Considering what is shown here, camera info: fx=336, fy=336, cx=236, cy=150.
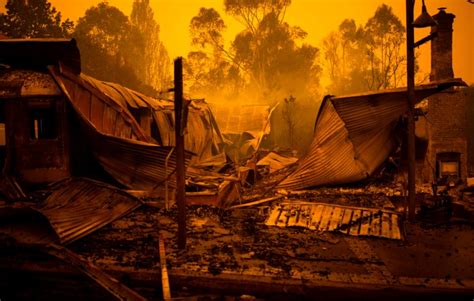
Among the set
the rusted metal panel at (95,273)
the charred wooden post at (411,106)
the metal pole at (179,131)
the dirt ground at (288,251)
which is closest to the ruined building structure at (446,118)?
the charred wooden post at (411,106)

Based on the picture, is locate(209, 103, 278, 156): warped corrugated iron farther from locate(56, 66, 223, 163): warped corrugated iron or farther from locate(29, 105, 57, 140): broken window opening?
locate(29, 105, 57, 140): broken window opening

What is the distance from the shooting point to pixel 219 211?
7500mm

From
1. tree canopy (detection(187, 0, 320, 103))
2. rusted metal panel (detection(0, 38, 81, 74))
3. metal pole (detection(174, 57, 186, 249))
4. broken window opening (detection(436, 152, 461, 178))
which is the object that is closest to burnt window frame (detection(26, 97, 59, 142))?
rusted metal panel (detection(0, 38, 81, 74))

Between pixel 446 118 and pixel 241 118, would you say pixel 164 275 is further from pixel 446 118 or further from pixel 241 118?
pixel 241 118

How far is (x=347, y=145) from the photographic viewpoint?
31.1 feet

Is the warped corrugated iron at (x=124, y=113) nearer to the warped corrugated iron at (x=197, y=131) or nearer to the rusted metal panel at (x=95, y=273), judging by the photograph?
the warped corrugated iron at (x=197, y=131)

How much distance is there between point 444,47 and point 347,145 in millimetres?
5905

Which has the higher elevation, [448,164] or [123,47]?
[123,47]

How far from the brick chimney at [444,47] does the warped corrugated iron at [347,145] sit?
13.9 feet

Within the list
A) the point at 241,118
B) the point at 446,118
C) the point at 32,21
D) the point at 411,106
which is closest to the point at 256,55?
the point at 241,118

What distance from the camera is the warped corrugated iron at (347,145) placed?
932 centimetres

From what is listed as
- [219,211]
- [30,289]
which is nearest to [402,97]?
[219,211]

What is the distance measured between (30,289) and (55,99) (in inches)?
225

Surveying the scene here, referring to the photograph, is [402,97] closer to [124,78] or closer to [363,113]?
[363,113]
